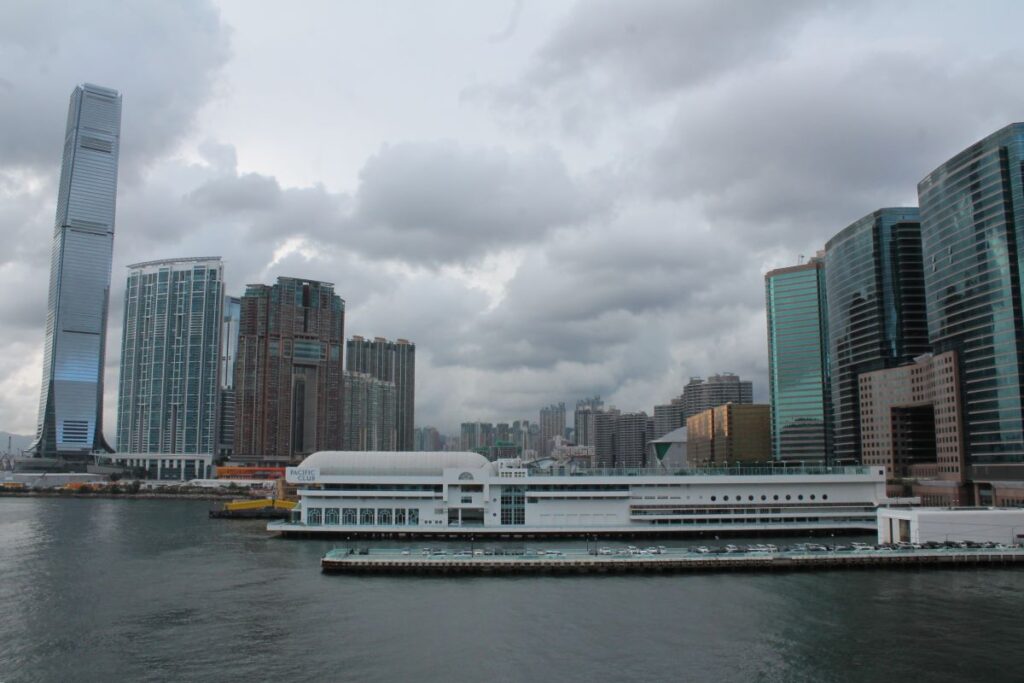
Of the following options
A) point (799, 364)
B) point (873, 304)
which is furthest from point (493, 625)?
point (799, 364)

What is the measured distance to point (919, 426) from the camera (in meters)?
124

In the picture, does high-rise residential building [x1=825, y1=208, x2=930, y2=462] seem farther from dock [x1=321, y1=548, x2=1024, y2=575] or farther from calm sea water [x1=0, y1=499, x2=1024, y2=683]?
calm sea water [x1=0, y1=499, x2=1024, y2=683]

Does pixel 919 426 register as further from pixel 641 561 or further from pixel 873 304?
pixel 641 561

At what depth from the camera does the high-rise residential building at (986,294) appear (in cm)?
9338

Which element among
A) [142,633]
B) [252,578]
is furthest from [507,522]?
[142,633]

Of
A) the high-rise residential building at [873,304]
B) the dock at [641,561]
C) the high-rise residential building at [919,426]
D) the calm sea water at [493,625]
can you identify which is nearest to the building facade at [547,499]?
the calm sea water at [493,625]

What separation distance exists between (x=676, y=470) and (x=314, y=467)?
4074cm

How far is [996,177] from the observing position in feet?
316

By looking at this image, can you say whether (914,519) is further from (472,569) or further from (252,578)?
(252,578)

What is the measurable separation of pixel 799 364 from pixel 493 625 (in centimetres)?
14147

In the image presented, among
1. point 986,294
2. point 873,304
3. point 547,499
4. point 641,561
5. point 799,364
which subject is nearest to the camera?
point 641,561

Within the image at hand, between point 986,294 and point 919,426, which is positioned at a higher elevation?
point 986,294

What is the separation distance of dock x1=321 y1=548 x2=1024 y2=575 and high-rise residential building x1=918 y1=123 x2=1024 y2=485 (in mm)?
32588

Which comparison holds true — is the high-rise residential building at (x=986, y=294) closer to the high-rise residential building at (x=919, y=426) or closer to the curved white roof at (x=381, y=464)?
the high-rise residential building at (x=919, y=426)
